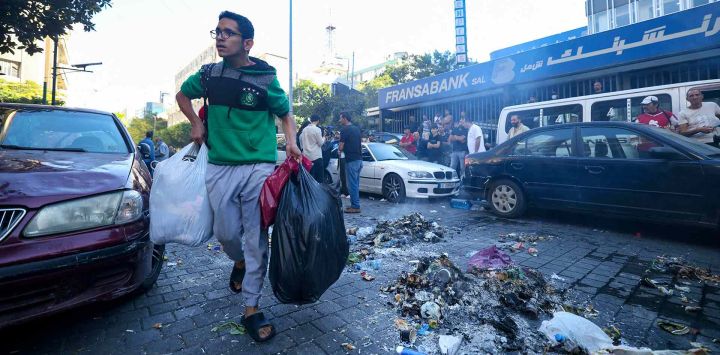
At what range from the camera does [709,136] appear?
5344mm

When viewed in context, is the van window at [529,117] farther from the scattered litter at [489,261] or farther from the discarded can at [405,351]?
the discarded can at [405,351]

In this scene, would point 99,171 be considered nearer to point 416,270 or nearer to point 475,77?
point 416,270

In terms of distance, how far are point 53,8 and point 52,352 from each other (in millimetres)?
7156

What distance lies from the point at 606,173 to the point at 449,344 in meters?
4.05

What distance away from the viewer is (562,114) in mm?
6766

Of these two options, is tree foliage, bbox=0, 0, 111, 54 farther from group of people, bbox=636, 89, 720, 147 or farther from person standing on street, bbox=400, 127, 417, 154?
group of people, bbox=636, 89, 720, 147

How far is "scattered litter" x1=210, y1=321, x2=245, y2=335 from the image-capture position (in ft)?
7.48

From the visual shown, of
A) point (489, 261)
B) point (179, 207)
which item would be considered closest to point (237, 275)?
point (179, 207)

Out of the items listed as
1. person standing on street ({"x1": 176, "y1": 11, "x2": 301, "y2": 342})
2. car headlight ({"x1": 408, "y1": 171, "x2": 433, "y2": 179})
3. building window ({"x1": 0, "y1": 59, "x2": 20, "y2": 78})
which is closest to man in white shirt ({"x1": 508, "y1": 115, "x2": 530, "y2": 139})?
car headlight ({"x1": 408, "y1": 171, "x2": 433, "y2": 179})

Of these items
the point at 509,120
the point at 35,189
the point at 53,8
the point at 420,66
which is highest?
the point at 420,66

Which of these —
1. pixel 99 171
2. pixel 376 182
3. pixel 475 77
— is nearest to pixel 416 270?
pixel 99 171

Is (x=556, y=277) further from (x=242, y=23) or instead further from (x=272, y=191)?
(x=242, y=23)

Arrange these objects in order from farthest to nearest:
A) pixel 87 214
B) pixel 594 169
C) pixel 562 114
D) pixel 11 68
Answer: pixel 11 68, pixel 562 114, pixel 594 169, pixel 87 214

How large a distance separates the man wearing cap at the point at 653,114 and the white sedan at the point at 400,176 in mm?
3412
